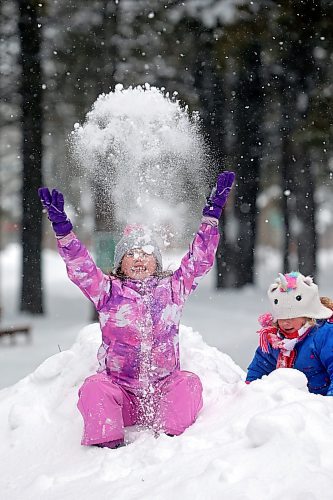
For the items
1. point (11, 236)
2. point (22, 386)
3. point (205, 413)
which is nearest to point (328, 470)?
point (205, 413)

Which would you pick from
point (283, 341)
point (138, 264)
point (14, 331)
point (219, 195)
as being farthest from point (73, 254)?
point (14, 331)

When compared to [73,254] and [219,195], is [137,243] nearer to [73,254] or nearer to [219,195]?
[73,254]

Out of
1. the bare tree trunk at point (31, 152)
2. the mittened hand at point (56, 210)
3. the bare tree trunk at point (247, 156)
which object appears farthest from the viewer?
the bare tree trunk at point (247, 156)

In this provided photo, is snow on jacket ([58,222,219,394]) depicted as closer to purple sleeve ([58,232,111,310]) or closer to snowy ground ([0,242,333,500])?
purple sleeve ([58,232,111,310])

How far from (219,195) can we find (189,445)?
1561 mm

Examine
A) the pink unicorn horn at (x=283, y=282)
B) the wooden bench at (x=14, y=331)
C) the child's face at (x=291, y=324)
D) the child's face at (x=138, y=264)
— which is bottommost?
the wooden bench at (x=14, y=331)

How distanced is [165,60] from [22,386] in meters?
10.1

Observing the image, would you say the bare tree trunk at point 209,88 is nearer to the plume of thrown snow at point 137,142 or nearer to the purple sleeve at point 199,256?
the plume of thrown snow at point 137,142

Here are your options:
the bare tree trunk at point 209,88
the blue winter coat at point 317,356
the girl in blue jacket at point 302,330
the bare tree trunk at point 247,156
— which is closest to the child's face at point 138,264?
the girl in blue jacket at point 302,330

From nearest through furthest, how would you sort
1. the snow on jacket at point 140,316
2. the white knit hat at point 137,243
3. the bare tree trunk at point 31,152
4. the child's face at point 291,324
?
the snow on jacket at point 140,316, the child's face at point 291,324, the white knit hat at point 137,243, the bare tree trunk at point 31,152

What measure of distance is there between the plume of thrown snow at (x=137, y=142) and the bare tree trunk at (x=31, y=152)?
8860 millimetres

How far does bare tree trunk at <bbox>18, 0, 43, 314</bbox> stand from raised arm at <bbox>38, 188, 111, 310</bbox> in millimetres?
10738

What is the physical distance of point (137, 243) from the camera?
4.31m

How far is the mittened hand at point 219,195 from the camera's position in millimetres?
4082
